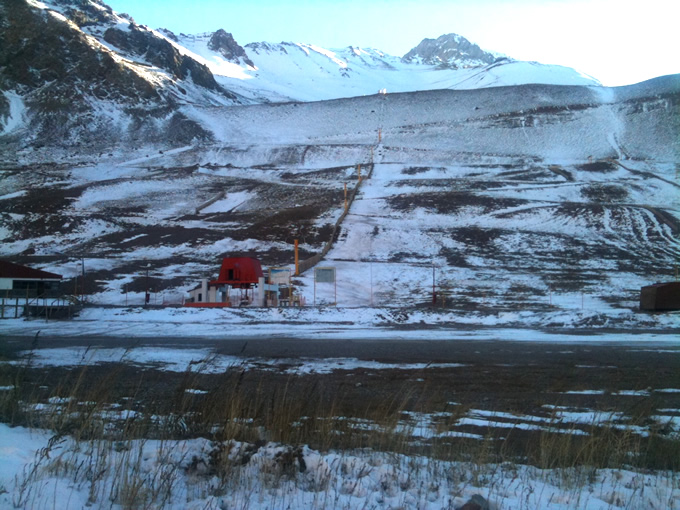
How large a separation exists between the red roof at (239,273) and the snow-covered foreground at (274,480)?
25068 mm

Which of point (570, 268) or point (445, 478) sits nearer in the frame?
point (445, 478)

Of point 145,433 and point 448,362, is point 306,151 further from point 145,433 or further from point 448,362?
point 145,433

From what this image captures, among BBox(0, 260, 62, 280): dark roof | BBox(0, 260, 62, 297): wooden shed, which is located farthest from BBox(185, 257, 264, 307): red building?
BBox(0, 260, 62, 280): dark roof

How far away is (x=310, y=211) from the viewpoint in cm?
5459

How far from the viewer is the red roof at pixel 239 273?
29.8m

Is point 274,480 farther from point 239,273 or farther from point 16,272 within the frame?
point 16,272

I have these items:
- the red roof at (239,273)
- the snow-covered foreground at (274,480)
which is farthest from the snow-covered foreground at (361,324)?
the snow-covered foreground at (274,480)

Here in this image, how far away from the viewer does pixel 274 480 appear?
13.8 feet

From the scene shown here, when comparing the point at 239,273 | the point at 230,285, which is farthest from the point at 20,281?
the point at 239,273

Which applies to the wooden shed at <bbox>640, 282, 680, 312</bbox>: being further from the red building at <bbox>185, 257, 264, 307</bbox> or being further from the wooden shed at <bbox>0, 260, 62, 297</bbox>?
the wooden shed at <bbox>0, 260, 62, 297</bbox>

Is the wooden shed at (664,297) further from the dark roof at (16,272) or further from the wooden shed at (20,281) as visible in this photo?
the dark roof at (16,272)

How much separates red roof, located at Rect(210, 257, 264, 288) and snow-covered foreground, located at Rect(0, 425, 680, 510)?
2507 cm

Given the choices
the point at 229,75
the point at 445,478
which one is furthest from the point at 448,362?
the point at 229,75

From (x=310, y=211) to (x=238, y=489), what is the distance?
5090 centimetres
